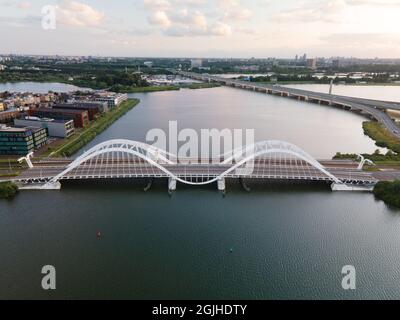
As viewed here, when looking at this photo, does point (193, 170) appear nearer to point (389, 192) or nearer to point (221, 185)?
point (221, 185)

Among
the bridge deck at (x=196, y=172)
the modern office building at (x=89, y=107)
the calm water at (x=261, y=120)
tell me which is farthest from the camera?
the modern office building at (x=89, y=107)

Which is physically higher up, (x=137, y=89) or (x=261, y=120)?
(x=137, y=89)

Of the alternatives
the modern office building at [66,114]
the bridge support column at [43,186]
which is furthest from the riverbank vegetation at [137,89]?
the bridge support column at [43,186]

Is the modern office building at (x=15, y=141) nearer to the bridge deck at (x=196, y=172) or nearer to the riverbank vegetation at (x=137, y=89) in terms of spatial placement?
the bridge deck at (x=196, y=172)

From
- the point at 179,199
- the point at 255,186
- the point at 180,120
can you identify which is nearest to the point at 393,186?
the point at 255,186

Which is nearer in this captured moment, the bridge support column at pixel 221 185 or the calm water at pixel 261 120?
the bridge support column at pixel 221 185

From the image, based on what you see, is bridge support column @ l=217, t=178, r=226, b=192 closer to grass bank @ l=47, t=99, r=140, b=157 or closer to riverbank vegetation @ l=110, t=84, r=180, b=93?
grass bank @ l=47, t=99, r=140, b=157

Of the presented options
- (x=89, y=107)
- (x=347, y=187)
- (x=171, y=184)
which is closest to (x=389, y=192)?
(x=347, y=187)

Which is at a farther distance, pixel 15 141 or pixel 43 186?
pixel 15 141
